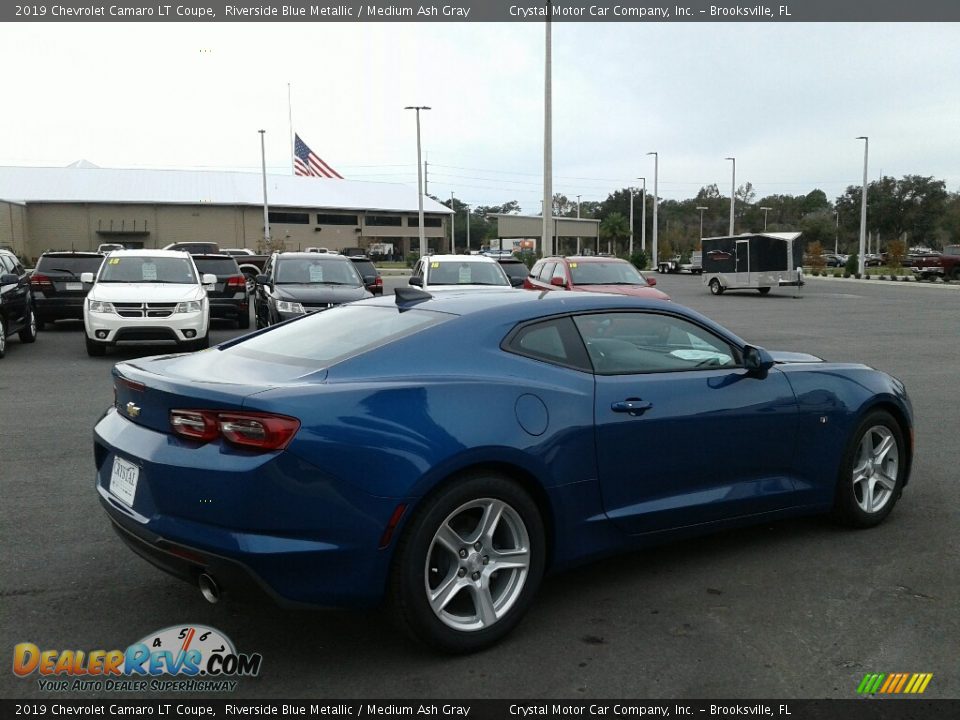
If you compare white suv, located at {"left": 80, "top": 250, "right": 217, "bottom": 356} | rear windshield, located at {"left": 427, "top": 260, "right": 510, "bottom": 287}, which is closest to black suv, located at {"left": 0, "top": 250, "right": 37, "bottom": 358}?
white suv, located at {"left": 80, "top": 250, "right": 217, "bottom": 356}

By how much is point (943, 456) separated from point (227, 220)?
81.0m

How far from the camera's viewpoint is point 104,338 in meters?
13.3

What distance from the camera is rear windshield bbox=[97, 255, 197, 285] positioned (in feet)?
47.0

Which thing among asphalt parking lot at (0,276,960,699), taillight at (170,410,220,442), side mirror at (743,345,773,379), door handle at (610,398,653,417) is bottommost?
asphalt parking lot at (0,276,960,699)

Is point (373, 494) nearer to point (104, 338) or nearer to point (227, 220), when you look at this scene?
point (104, 338)

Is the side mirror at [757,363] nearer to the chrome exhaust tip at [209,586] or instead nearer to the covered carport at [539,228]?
the chrome exhaust tip at [209,586]

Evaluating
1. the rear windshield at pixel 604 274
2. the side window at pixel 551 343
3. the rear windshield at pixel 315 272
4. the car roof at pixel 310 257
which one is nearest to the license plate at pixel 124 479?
the side window at pixel 551 343

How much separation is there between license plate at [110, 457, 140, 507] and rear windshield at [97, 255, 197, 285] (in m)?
11.2

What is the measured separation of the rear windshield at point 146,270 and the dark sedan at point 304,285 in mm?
1477

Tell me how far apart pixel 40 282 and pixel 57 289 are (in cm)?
43

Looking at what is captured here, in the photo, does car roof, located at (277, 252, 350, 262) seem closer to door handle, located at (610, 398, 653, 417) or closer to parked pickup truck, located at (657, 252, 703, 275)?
door handle, located at (610, 398, 653, 417)

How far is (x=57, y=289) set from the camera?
17.5 meters

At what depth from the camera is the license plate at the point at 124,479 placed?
3705 millimetres
